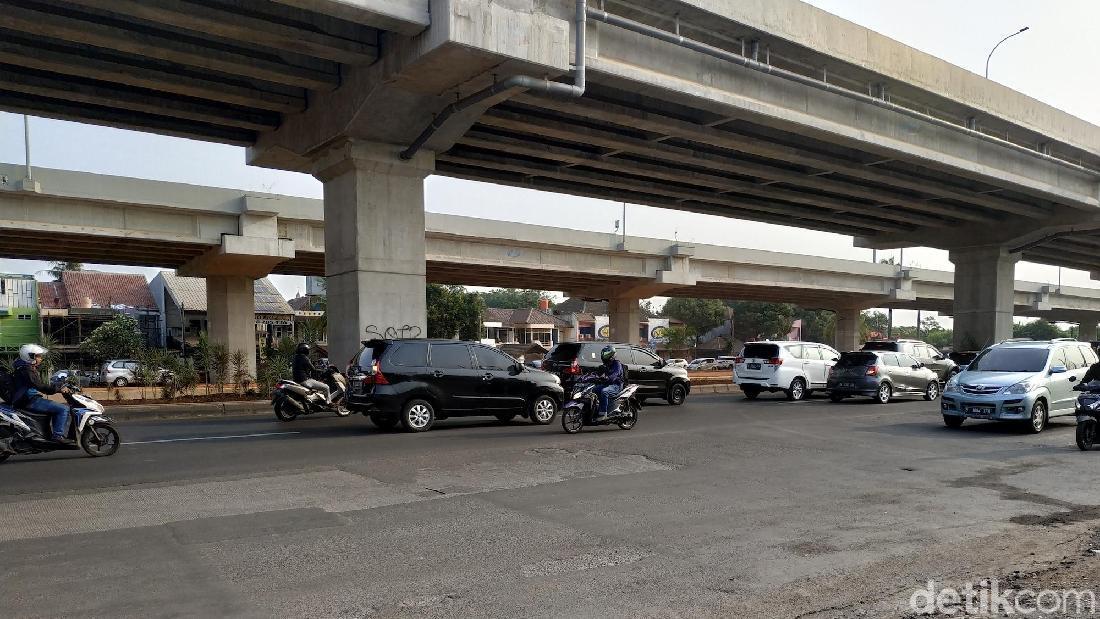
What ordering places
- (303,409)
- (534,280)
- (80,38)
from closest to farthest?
(80,38) → (303,409) → (534,280)

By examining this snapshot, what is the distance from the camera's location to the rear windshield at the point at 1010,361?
46.1 feet

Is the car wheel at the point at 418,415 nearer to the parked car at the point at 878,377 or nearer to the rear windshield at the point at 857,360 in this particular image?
the parked car at the point at 878,377

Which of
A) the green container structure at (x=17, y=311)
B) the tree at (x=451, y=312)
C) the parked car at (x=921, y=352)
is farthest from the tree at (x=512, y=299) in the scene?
the parked car at (x=921, y=352)

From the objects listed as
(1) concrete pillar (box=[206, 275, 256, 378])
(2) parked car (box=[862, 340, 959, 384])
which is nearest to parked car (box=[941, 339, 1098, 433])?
(2) parked car (box=[862, 340, 959, 384])

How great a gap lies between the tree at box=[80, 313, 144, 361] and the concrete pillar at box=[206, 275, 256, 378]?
40.9 ft

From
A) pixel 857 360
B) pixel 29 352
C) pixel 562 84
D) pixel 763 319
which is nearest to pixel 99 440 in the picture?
pixel 29 352

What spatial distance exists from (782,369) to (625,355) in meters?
4.92

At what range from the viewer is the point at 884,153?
20.8 m

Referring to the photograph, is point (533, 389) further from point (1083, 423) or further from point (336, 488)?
point (1083, 423)

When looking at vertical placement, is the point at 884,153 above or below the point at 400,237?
above

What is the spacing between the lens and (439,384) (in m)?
13.6

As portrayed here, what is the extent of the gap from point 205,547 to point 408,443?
5957 millimetres

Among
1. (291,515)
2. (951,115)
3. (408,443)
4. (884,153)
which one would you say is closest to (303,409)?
(408,443)

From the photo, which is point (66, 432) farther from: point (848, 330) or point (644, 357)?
point (848, 330)
